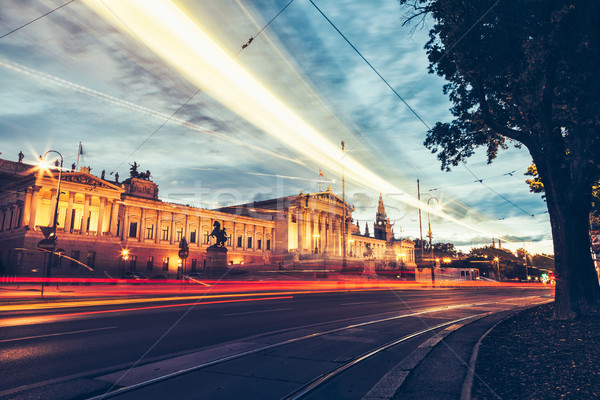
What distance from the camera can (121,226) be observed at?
204 feet

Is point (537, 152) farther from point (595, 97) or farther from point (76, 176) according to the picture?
point (76, 176)

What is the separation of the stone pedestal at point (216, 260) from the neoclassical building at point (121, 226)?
39.7ft

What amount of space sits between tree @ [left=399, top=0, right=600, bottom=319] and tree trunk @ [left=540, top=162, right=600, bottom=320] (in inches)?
1.0

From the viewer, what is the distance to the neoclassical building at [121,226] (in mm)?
50969

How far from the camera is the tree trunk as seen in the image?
36.9ft

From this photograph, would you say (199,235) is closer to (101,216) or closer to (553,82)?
(101,216)

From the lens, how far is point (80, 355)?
23.3 ft

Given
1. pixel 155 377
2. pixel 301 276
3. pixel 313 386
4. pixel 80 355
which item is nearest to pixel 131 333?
pixel 80 355

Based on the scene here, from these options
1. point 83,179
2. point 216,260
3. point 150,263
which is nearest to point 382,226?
point 150,263

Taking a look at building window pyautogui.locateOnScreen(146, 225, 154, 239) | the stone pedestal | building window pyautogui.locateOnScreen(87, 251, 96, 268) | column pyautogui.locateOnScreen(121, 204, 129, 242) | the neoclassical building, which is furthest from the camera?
building window pyautogui.locateOnScreen(146, 225, 154, 239)

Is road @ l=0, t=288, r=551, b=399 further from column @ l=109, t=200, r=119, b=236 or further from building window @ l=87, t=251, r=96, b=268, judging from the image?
column @ l=109, t=200, r=119, b=236

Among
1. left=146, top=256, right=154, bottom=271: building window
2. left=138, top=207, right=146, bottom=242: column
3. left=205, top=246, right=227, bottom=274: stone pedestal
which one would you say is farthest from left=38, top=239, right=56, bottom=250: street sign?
left=138, top=207, right=146, bottom=242: column

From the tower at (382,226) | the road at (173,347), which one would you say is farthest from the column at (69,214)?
the tower at (382,226)

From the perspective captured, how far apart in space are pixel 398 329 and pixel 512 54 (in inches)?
373
